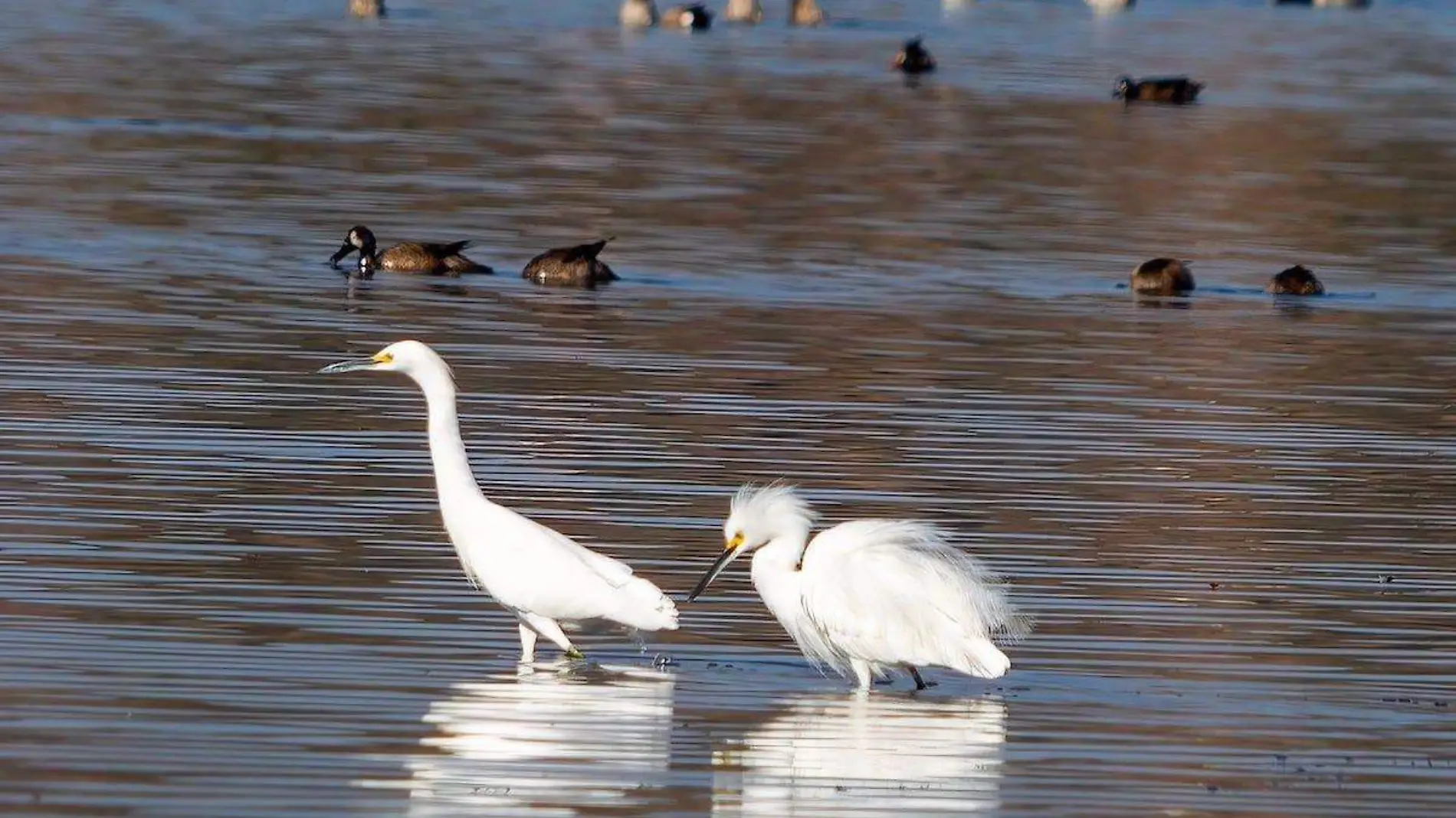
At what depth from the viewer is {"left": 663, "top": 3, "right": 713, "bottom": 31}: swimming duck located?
234ft

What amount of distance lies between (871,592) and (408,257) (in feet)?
51.4

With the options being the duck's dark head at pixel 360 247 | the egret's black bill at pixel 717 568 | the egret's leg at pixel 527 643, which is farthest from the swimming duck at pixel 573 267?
the egret's leg at pixel 527 643

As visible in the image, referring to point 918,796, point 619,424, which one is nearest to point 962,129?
point 619,424

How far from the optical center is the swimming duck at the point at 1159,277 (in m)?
26.0

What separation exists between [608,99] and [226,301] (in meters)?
25.9

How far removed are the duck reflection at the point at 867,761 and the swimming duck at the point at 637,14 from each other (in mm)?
61795

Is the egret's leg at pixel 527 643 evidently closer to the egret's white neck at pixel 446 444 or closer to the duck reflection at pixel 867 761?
the egret's white neck at pixel 446 444

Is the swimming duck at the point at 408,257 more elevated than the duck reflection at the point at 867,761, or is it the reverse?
the duck reflection at the point at 867,761

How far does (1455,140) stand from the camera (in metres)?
46.7

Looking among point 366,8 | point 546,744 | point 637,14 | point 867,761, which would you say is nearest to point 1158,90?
point 637,14

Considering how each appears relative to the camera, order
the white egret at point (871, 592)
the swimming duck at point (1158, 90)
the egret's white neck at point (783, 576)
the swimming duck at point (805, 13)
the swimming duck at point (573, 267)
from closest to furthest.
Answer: the white egret at point (871, 592)
the egret's white neck at point (783, 576)
the swimming duck at point (573, 267)
the swimming duck at point (1158, 90)
the swimming duck at point (805, 13)

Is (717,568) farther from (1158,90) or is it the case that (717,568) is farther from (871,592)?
(1158,90)

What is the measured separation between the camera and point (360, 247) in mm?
26578

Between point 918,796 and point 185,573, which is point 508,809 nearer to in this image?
point 918,796
